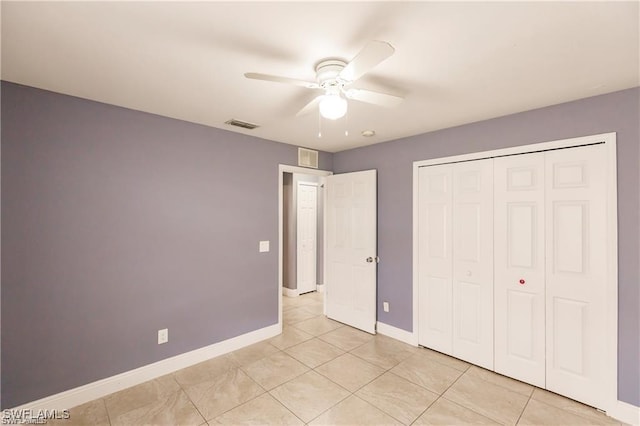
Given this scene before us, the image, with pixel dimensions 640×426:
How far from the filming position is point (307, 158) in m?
4.04

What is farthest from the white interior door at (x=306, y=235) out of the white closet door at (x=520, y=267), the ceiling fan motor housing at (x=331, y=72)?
the ceiling fan motor housing at (x=331, y=72)

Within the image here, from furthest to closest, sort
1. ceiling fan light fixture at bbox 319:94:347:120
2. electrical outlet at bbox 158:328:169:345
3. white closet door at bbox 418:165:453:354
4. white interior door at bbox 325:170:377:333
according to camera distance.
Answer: white interior door at bbox 325:170:377:333 < white closet door at bbox 418:165:453:354 < electrical outlet at bbox 158:328:169:345 < ceiling fan light fixture at bbox 319:94:347:120

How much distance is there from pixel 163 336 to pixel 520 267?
3.44 m

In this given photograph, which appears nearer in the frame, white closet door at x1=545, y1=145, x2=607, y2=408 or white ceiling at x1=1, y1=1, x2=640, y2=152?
white ceiling at x1=1, y1=1, x2=640, y2=152

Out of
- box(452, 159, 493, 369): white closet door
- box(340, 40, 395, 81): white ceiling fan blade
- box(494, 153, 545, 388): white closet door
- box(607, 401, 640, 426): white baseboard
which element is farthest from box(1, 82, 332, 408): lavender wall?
box(607, 401, 640, 426): white baseboard

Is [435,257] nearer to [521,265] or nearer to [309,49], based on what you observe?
[521,265]

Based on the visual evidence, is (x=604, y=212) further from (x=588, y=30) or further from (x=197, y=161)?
(x=197, y=161)

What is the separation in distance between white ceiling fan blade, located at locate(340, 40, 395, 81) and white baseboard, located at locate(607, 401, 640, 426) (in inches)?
119

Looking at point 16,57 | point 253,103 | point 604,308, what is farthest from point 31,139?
point 604,308

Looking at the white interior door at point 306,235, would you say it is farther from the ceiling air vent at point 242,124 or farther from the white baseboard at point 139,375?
the ceiling air vent at point 242,124

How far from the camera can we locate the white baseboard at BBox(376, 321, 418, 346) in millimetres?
3386

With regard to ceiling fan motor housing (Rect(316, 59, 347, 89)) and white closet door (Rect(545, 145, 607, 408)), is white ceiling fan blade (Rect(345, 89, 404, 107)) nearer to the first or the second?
ceiling fan motor housing (Rect(316, 59, 347, 89))

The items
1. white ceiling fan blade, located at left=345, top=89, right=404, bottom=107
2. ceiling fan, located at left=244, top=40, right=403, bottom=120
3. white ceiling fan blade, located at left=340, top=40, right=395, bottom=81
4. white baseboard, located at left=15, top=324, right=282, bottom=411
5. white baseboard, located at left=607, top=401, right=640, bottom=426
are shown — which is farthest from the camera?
white baseboard, located at left=15, top=324, right=282, bottom=411

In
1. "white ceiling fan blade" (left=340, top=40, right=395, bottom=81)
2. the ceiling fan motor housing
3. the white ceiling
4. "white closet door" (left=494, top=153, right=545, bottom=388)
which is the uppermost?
the white ceiling
